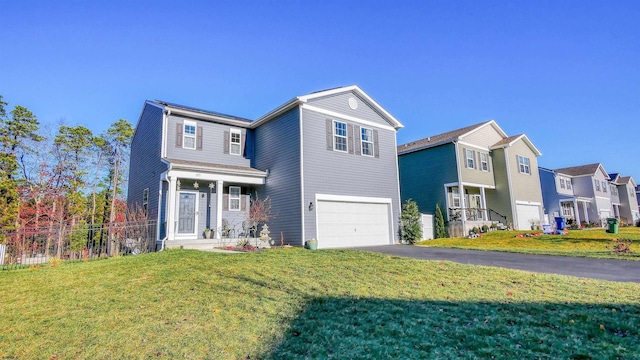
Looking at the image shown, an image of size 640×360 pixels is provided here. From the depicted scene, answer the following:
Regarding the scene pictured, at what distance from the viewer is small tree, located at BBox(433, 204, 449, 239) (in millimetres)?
20375

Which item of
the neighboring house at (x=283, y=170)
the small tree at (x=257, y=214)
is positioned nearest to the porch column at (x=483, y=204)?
the neighboring house at (x=283, y=170)

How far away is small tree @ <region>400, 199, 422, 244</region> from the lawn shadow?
1212 cm

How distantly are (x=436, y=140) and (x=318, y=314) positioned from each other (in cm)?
2091

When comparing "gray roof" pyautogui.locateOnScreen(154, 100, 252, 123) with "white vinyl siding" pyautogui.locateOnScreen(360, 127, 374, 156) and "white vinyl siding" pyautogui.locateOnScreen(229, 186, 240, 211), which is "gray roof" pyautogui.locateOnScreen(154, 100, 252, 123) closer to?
"white vinyl siding" pyautogui.locateOnScreen(229, 186, 240, 211)

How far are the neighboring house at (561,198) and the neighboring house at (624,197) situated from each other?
32.2ft

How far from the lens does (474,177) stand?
2253 centimetres

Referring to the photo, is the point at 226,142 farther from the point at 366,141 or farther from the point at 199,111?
the point at 366,141

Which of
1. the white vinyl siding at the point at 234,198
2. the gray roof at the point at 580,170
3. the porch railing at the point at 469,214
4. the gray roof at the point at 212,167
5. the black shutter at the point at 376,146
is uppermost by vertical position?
the gray roof at the point at 580,170

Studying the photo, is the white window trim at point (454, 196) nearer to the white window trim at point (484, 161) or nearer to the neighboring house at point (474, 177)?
the neighboring house at point (474, 177)

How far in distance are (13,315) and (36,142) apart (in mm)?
25314

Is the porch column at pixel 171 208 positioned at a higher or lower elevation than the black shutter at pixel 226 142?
lower

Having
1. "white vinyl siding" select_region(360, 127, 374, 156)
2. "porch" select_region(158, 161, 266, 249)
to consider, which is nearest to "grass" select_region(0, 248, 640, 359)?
"porch" select_region(158, 161, 266, 249)

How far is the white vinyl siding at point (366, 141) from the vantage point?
651 inches

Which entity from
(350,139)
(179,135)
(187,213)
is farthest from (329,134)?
(187,213)
